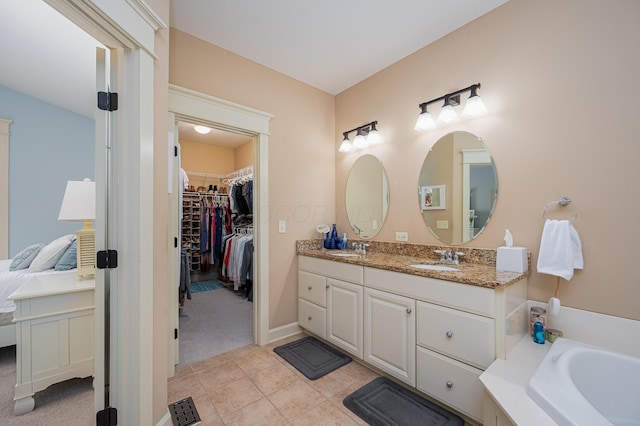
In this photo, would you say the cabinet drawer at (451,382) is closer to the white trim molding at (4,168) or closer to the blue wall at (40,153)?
the blue wall at (40,153)

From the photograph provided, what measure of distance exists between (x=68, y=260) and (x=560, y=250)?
3556mm

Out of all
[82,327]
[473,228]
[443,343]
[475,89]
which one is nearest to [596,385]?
[443,343]

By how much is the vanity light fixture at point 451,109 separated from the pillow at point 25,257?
11.1 ft

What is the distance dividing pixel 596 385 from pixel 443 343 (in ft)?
2.34

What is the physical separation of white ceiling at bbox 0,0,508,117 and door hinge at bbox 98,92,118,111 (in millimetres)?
696

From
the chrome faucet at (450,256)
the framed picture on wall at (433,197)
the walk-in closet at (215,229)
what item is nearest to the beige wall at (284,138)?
the walk-in closet at (215,229)

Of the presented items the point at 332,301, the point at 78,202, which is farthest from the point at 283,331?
the point at 78,202

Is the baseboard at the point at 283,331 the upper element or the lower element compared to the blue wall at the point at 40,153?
lower

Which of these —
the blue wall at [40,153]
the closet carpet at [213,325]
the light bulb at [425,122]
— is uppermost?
the light bulb at [425,122]

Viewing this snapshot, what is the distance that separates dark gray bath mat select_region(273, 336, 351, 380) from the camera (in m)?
2.14

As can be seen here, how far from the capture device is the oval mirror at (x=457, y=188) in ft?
6.65

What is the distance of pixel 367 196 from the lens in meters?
2.91

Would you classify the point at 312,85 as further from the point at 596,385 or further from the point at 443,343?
the point at 596,385

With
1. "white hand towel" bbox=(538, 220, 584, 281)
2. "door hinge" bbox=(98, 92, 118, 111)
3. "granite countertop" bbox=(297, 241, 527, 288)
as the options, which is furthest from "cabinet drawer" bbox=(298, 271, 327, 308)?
"door hinge" bbox=(98, 92, 118, 111)
